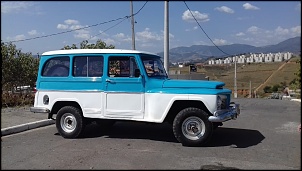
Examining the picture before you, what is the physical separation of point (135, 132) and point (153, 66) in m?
1.91

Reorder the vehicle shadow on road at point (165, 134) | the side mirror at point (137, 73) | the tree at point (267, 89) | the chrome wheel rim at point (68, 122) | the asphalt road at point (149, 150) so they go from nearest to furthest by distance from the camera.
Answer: the asphalt road at point (149, 150) < the vehicle shadow on road at point (165, 134) < the side mirror at point (137, 73) < the chrome wheel rim at point (68, 122) < the tree at point (267, 89)

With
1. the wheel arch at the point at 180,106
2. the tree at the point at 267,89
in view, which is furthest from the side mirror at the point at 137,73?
the tree at the point at 267,89

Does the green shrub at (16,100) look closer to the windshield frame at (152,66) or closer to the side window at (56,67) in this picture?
the side window at (56,67)

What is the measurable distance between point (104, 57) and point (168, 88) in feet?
5.98

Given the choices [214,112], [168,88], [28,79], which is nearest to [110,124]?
[168,88]

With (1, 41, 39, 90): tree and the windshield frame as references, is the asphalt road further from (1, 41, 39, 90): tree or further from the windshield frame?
(1, 41, 39, 90): tree

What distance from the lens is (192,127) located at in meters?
7.45

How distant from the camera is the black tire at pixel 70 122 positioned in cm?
837

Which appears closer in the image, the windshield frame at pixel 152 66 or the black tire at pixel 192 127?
the black tire at pixel 192 127

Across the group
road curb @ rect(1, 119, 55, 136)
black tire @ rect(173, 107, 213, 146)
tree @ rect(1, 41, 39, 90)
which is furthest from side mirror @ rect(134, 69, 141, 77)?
tree @ rect(1, 41, 39, 90)

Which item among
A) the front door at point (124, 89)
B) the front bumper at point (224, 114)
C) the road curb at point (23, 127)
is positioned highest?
the front door at point (124, 89)

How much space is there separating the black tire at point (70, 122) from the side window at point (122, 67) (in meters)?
1.33

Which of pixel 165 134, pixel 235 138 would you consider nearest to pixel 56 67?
pixel 165 134

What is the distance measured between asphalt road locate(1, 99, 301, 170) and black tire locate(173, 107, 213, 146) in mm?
193
